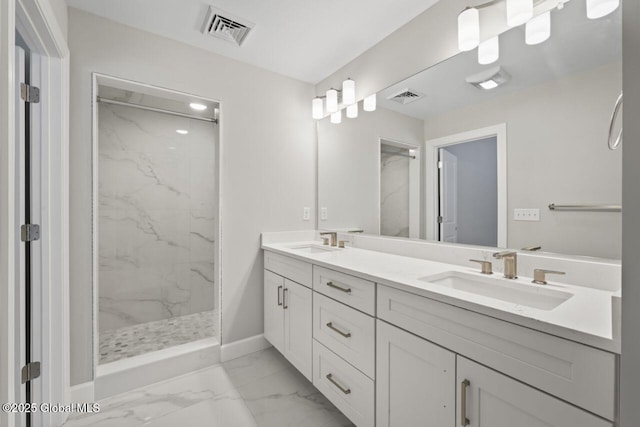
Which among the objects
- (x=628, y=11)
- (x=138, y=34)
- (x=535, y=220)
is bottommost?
(x=535, y=220)

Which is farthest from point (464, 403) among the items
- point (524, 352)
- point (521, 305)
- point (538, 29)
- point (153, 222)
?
point (153, 222)

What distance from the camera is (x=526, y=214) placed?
1279mm

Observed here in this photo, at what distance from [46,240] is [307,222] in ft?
5.63

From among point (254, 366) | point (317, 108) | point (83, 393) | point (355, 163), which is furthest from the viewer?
point (317, 108)

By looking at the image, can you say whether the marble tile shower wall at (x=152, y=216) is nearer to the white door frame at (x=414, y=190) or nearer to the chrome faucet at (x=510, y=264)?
the white door frame at (x=414, y=190)

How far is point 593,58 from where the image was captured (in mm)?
1078

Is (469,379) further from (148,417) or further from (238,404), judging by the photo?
(148,417)

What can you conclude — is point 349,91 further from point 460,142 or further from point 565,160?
point 565,160

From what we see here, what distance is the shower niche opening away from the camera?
103 inches

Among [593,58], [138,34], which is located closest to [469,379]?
[593,58]

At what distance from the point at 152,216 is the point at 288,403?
2.21 metres

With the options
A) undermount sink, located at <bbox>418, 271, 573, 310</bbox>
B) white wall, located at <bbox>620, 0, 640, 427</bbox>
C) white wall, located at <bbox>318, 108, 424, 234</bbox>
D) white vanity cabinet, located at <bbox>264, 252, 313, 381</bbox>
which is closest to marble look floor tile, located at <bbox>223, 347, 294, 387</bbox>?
white vanity cabinet, located at <bbox>264, 252, 313, 381</bbox>

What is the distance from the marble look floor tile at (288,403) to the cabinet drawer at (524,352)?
880mm

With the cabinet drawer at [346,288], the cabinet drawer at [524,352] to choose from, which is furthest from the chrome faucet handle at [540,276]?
the cabinet drawer at [346,288]
